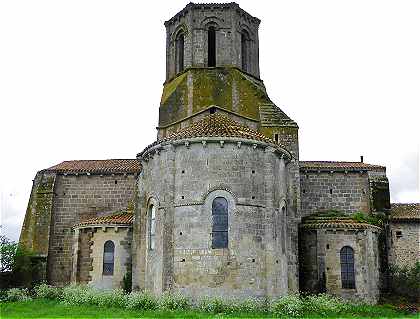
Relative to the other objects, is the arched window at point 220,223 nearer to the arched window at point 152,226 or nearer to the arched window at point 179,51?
the arched window at point 152,226

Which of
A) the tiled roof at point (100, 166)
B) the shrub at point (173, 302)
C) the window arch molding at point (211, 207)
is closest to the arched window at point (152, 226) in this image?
the window arch molding at point (211, 207)

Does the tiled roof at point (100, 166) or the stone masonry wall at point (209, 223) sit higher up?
the tiled roof at point (100, 166)

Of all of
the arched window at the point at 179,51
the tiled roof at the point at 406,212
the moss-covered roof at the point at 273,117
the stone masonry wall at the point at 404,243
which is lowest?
the stone masonry wall at the point at 404,243

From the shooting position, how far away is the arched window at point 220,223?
835 inches

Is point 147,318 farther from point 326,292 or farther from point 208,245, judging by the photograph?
point 326,292

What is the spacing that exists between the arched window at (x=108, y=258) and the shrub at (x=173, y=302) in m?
6.51

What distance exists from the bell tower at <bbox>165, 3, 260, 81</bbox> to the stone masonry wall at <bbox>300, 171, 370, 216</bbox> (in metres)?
7.08

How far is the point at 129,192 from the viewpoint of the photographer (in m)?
31.0

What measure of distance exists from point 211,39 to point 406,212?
48.7 ft

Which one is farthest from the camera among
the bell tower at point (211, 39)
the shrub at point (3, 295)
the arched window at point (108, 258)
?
the bell tower at point (211, 39)

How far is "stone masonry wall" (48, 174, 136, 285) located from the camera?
30.8 metres

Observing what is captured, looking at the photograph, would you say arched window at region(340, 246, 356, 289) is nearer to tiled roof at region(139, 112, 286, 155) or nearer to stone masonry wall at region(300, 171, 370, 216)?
stone masonry wall at region(300, 171, 370, 216)

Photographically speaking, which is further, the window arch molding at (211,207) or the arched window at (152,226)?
the arched window at (152,226)

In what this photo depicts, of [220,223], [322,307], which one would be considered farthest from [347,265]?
[220,223]
